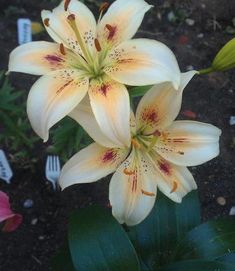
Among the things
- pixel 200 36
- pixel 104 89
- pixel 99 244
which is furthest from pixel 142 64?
pixel 200 36

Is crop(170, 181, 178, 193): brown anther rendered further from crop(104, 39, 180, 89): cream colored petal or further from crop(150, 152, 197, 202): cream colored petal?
crop(104, 39, 180, 89): cream colored petal

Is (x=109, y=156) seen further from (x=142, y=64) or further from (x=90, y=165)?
(x=142, y=64)

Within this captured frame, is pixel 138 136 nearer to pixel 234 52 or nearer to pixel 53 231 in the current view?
pixel 234 52

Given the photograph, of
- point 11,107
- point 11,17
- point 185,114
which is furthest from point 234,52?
point 11,17

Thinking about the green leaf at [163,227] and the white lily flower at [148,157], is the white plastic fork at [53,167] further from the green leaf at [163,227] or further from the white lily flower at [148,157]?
the white lily flower at [148,157]

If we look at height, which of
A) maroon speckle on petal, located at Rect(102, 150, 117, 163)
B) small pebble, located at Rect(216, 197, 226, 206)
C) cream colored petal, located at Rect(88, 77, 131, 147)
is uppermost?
cream colored petal, located at Rect(88, 77, 131, 147)

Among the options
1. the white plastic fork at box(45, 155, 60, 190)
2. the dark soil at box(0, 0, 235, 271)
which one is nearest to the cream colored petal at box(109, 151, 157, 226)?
the white plastic fork at box(45, 155, 60, 190)
